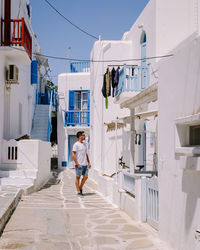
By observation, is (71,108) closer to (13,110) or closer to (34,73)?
(34,73)

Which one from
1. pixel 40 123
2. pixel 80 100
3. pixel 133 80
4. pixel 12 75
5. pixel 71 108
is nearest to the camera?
pixel 133 80

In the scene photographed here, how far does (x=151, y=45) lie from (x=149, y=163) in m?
4.24

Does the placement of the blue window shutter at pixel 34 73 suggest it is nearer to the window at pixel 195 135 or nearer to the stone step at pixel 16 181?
the stone step at pixel 16 181

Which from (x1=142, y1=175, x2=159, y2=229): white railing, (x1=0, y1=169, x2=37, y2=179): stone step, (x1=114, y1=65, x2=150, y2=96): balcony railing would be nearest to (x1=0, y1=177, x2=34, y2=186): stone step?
(x1=0, y1=169, x2=37, y2=179): stone step

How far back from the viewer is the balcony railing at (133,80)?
11.5 metres

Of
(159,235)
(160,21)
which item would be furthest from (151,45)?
(159,235)

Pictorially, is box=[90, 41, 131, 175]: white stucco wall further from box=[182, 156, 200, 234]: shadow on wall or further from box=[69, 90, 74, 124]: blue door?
box=[182, 156, 200, 234]: shadow on wall

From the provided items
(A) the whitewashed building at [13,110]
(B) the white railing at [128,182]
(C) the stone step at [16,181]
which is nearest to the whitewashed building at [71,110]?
(A) the whitewashed building at [13,110]

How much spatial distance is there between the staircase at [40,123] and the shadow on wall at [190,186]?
596 inches

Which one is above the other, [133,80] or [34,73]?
[34,73]

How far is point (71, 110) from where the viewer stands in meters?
23.0

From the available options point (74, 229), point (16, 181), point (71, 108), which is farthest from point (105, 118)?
point (74, 229)

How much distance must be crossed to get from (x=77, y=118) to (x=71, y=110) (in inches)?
29.0

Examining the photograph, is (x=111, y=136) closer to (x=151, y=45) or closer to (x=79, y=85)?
(x=151, y=45)
